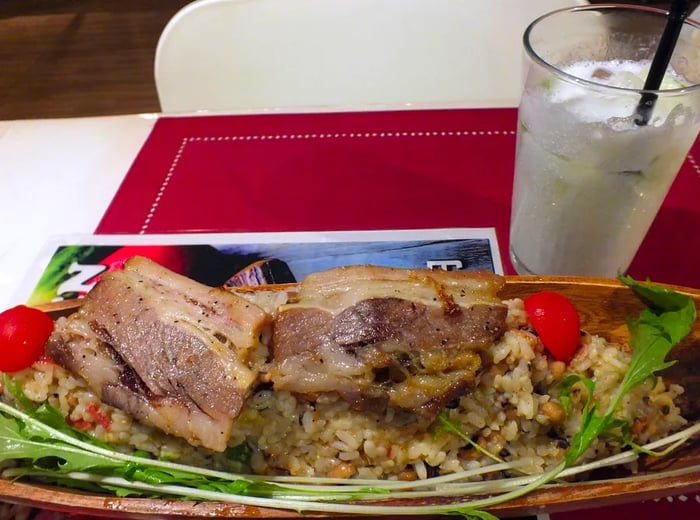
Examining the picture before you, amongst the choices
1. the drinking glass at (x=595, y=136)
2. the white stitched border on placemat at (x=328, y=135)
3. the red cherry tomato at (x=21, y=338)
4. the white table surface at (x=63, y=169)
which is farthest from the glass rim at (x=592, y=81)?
the red cherry tomato at (x=21, y=338)

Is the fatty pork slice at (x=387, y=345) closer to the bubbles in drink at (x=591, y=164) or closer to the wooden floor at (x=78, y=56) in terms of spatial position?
the bubbles in drink at (x=591, y=164)

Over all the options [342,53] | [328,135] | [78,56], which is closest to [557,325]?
[328,135]

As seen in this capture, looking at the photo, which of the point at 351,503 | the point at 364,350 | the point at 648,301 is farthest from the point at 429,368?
the point at 648,301

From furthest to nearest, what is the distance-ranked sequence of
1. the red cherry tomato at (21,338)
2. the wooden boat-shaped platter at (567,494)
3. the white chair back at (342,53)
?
the white chair back at (342,53), the red cherry tomato at (21,338), the wooden boat-shaped platter at (567,494)

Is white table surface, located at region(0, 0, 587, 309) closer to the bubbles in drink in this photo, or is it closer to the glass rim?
the glass rim

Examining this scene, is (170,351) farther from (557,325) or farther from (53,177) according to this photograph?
(53,177)

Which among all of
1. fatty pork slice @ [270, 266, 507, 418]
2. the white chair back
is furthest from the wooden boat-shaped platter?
the white chair back
